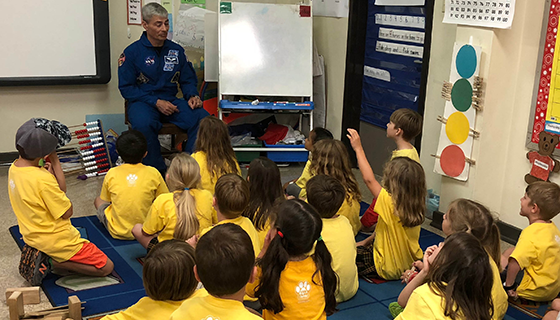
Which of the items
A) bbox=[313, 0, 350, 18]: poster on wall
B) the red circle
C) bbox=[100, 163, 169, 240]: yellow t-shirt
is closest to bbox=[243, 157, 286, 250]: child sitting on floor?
bbox=[100, 163, 169, 240]: yellow t-shirt

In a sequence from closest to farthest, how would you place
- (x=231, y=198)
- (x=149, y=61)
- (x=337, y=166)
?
(x=231, y=198) < (x=337, y=166) < (x=149, y=61)

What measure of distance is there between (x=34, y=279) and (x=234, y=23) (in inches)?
115

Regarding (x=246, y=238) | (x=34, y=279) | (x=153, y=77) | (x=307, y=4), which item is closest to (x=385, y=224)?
(x=246, y=238)

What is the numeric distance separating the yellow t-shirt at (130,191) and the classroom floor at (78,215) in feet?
1.93

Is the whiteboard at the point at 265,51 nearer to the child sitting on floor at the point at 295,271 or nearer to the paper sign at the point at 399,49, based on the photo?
the paper sign at the point at 399,49

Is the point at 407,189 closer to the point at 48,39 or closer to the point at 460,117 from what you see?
the point at 460,117

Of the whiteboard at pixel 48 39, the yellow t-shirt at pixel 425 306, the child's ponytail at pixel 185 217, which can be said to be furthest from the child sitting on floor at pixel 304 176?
the whiteboard at pixel 48 39

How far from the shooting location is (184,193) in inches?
111

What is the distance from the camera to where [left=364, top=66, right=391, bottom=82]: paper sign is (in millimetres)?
4741

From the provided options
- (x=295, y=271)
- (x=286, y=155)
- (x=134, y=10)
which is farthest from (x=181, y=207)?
(x=134, y=10)

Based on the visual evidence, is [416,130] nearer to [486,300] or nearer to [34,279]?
[486,300]

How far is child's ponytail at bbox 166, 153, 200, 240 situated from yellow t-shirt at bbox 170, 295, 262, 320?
1.27m

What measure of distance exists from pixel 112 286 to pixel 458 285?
1.79 meters

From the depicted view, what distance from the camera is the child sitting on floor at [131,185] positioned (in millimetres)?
3305
